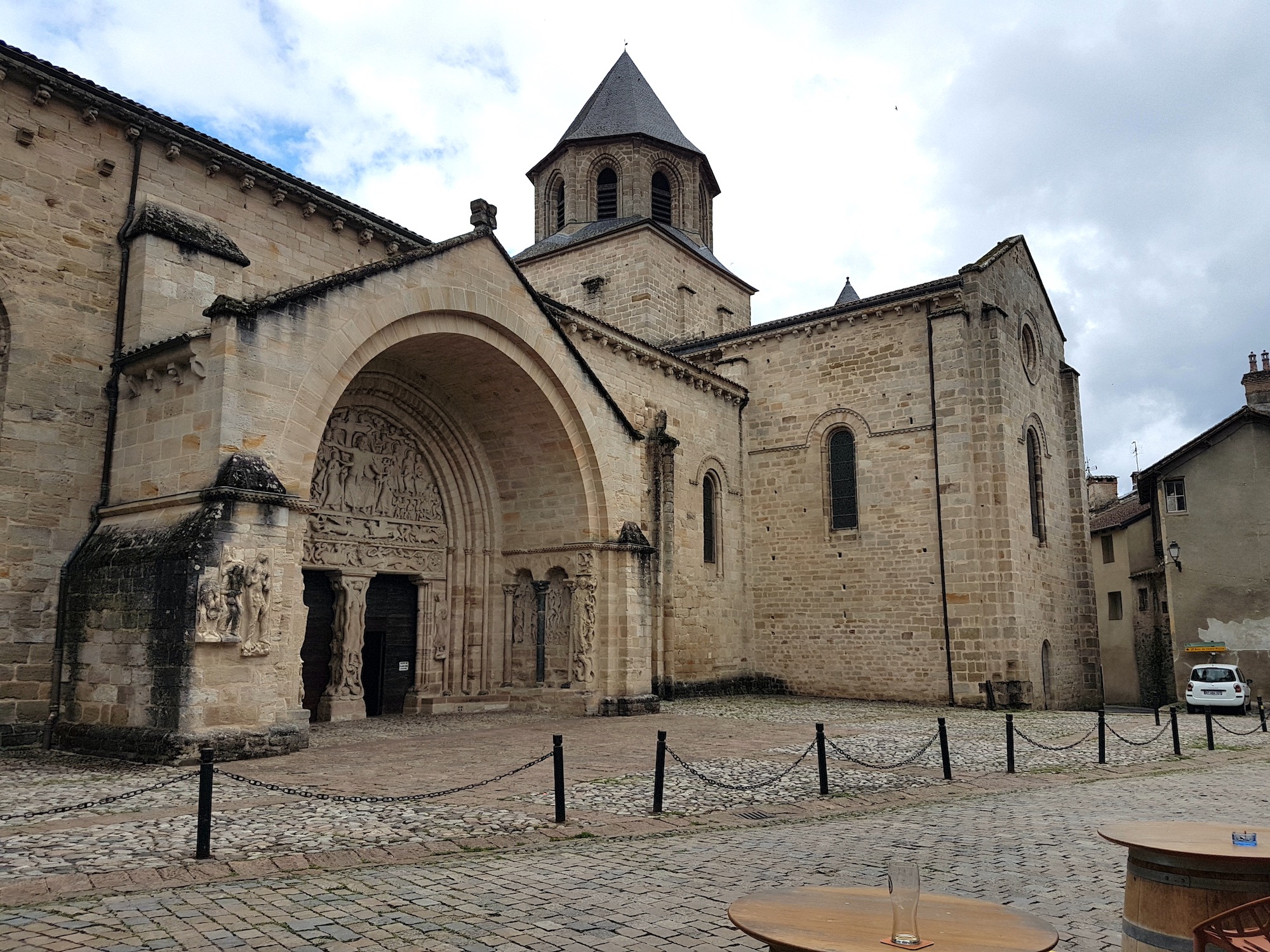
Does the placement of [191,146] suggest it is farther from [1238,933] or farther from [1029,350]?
[1029,350]

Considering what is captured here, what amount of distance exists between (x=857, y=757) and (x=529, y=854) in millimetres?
6165

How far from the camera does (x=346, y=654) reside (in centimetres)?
1518

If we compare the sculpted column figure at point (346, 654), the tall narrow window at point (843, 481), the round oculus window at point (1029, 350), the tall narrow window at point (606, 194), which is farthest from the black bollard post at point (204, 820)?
the tall narrow window at point (606, 194)

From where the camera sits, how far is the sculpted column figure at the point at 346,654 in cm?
1497

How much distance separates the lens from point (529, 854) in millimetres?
6457

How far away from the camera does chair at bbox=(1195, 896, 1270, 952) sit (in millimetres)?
3156

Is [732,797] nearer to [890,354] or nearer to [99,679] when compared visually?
[99,679]

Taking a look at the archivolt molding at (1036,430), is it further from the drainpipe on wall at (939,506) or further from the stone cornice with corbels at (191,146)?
the stone cornice with corbels at (191,146)

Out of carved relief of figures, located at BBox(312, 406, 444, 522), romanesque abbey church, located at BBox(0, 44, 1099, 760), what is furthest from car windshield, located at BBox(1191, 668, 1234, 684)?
carved relief of figures, located at BBox(312, 406, 444, 522)

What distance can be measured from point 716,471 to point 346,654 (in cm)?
1068

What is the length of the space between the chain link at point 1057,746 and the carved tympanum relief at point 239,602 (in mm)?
8712

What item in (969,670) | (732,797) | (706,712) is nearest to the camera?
(732,797)

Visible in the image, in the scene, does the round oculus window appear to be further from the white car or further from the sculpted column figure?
the sculpted column figure

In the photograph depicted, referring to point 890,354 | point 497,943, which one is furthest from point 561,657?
point 497,943
